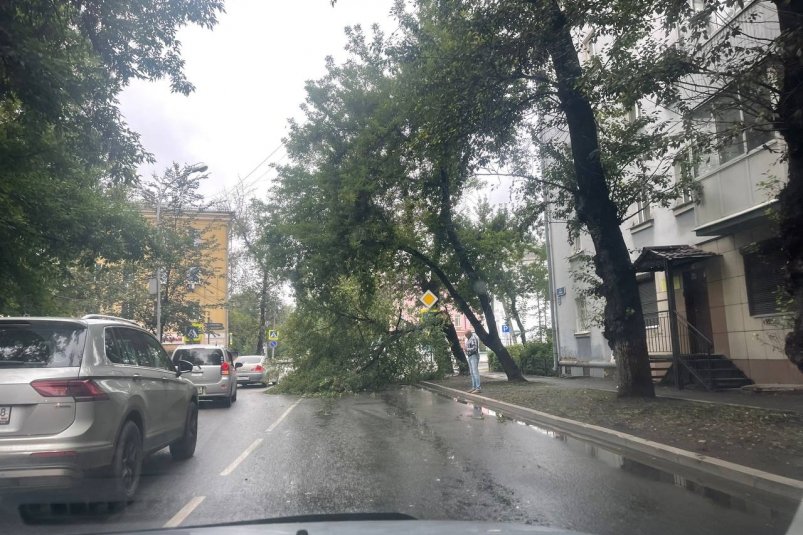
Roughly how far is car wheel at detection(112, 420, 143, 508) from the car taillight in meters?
0.61

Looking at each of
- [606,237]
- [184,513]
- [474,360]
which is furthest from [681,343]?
[184,513]

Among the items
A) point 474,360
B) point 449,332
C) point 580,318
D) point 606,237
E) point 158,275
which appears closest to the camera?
point 606,237

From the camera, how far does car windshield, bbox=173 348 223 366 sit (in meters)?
17.1

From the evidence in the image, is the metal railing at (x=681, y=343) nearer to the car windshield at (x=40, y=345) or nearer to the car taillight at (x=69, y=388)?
the car taillight at (x=69, y=388)

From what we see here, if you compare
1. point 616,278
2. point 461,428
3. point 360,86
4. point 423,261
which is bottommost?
point 461,428

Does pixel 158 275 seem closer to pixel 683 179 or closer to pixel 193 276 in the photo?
pixel 193 276

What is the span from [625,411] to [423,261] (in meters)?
11.0

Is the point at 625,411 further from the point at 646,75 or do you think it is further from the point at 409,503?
the point at 409,503

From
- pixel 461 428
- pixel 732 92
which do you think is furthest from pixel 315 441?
pixel 732 92

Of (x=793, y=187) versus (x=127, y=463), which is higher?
(x=793, y=187)

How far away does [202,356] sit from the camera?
56.9 ft

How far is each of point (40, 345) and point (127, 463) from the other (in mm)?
1423

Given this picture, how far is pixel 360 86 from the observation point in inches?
787

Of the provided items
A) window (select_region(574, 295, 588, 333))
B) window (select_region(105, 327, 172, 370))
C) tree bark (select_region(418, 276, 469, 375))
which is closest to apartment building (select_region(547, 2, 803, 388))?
window (select_region(574, 295, 588, 333))
